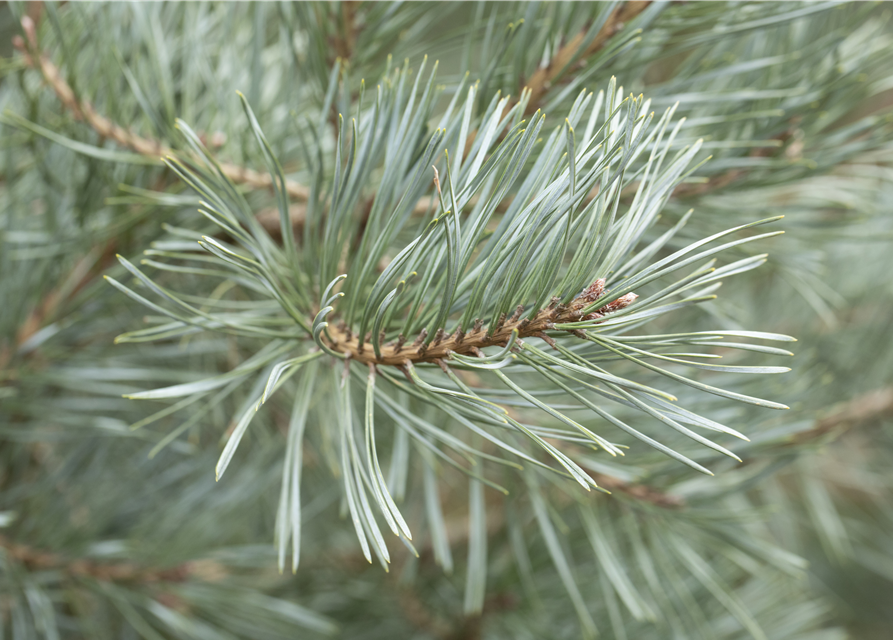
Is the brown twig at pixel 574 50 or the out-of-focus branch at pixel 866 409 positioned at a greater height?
the brown twig at pixel 574 50

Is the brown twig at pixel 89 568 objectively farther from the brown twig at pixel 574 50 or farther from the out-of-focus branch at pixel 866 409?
the out-of-focus branch at pixel 866 409

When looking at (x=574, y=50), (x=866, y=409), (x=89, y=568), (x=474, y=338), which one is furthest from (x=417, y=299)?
(x=866, y=409)

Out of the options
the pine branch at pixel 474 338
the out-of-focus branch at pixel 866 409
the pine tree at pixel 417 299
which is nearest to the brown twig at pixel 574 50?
the pine tree at pixel 417 299

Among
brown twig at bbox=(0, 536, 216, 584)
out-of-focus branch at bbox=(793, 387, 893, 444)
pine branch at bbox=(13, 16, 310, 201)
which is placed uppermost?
pine branch at bbox=(13, 16, 310, 201)

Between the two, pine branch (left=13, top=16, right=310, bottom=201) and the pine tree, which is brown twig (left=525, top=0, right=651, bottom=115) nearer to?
the pine tree

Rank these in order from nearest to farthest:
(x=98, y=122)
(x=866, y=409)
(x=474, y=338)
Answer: (x=474, y=338)
(x=98, y=122)
(x=866, y=409)

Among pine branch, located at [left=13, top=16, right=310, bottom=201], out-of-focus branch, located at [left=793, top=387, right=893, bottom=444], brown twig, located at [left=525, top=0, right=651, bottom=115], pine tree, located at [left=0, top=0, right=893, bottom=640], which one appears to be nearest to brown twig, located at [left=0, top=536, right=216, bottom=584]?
pine tree, located at [left=0, top=0, right=893, bottom=640]

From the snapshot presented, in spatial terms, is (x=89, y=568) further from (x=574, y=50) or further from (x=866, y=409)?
(x=866, y=409)

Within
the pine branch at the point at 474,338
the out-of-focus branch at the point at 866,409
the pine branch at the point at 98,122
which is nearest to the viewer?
the pine branch at the point at 474,338
